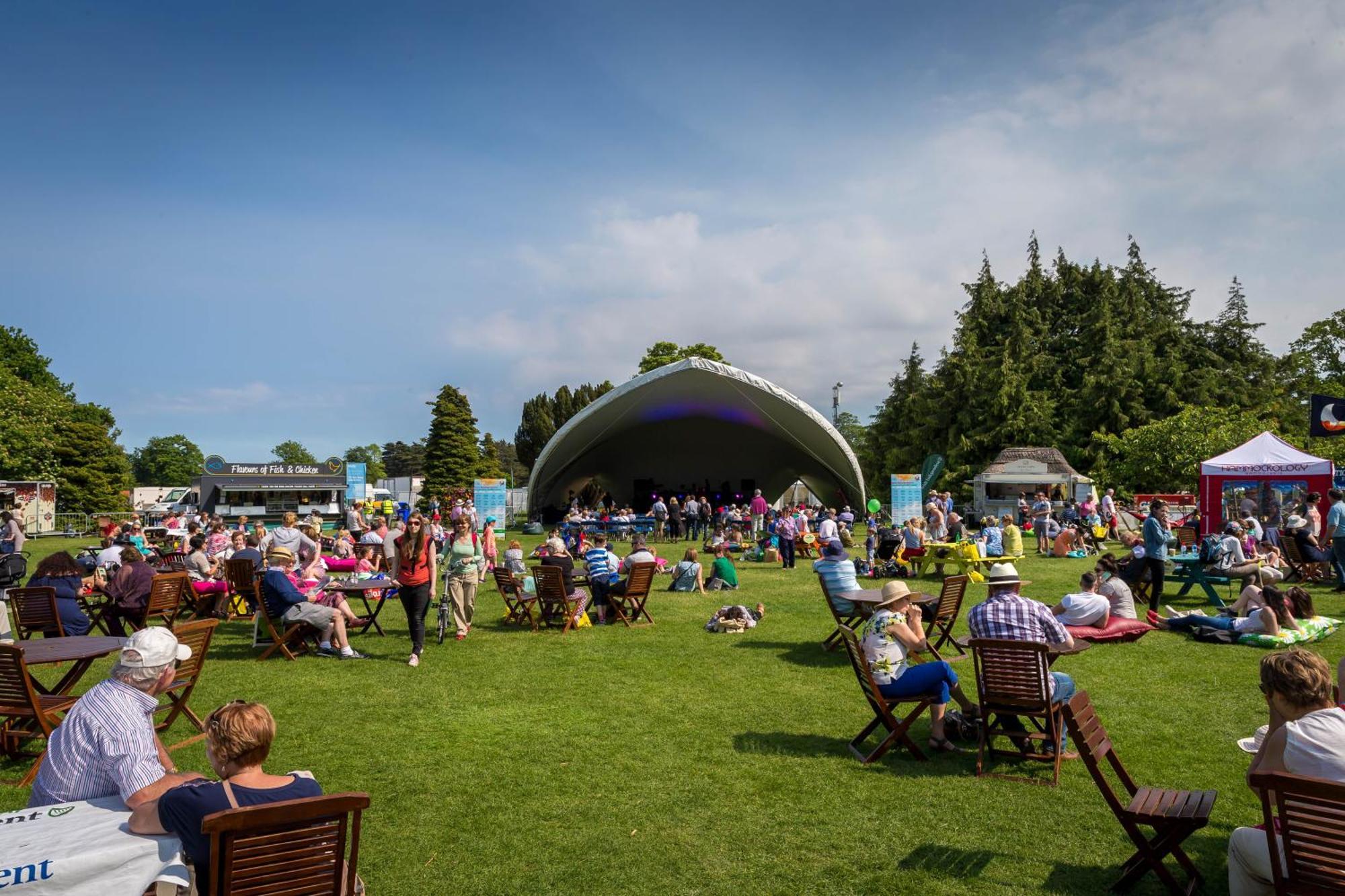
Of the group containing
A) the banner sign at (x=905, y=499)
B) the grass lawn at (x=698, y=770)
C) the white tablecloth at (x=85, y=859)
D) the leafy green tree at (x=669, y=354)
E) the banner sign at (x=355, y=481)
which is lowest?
the grass lawn at (x=698, y=770)

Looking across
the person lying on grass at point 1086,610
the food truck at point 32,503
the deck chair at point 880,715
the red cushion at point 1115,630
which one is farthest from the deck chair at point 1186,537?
the food truck at point 32,503

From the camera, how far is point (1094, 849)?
3.54 metres

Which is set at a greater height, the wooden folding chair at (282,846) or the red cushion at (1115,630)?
the wooden folding chair at (282,846)

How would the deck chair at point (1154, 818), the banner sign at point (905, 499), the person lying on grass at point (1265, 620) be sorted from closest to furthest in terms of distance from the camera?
the deck chair at point (1154, 818), the person lying on grass at point (1265, 620), the banner sign at point (905, 499)

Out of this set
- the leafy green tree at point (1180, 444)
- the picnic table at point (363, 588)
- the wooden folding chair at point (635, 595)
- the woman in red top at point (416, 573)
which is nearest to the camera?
the woman in red top at point (416, 573)

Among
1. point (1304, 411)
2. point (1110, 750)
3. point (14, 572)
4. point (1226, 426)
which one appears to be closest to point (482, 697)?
point (1110, 750)

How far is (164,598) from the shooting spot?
8203mm

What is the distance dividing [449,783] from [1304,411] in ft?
123

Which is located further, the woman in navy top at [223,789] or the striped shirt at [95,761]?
the striped shirt at [95,761]

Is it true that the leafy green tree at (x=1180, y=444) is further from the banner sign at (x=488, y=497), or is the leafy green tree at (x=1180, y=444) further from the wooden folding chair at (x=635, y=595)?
the wooden folding chair at (x=635, y=595)

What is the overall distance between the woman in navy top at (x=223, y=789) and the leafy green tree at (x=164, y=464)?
10410 centimetres

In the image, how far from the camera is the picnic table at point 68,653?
4781mm

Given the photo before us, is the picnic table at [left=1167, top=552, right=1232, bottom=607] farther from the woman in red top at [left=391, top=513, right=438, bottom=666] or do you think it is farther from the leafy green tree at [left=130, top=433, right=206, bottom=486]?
the leafy green tree at [left=130, top=433, right=206, bottom=486]

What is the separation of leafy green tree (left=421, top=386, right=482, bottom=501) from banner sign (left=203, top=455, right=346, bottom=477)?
8.40 metres
